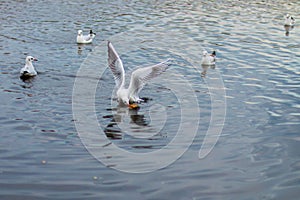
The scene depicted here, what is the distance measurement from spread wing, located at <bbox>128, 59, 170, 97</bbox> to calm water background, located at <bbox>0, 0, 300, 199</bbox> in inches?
33.4

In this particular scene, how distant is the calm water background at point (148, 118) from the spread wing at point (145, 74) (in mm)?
849

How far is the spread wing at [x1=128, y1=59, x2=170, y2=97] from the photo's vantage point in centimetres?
1406

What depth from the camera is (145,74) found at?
1424 centimetres

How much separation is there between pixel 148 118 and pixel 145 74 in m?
1.29

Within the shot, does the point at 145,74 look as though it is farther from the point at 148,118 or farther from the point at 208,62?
the point at 208,62

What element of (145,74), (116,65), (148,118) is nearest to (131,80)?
(145,74)

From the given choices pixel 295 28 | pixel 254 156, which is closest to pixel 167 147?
pixel 254 156

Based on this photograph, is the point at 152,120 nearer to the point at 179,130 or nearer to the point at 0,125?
the point at 179,130

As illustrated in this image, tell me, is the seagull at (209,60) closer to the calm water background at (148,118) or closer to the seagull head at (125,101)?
the calm water background at (148,118)

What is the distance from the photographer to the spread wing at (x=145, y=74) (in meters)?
14.1

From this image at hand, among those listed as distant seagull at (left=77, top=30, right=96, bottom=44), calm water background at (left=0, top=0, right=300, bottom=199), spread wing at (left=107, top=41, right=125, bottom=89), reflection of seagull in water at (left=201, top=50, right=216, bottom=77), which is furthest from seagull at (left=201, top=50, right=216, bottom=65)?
distant seagull at (left=77, top=30, right=96, bottom=44)

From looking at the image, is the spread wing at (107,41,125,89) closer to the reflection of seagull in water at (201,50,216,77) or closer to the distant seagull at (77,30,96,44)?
the reflection of seagull in water at (201,50,216,77)

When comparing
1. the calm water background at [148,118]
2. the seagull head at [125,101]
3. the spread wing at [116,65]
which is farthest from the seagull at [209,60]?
the seagull head at [125,101]

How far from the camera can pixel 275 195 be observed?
30.6ft
